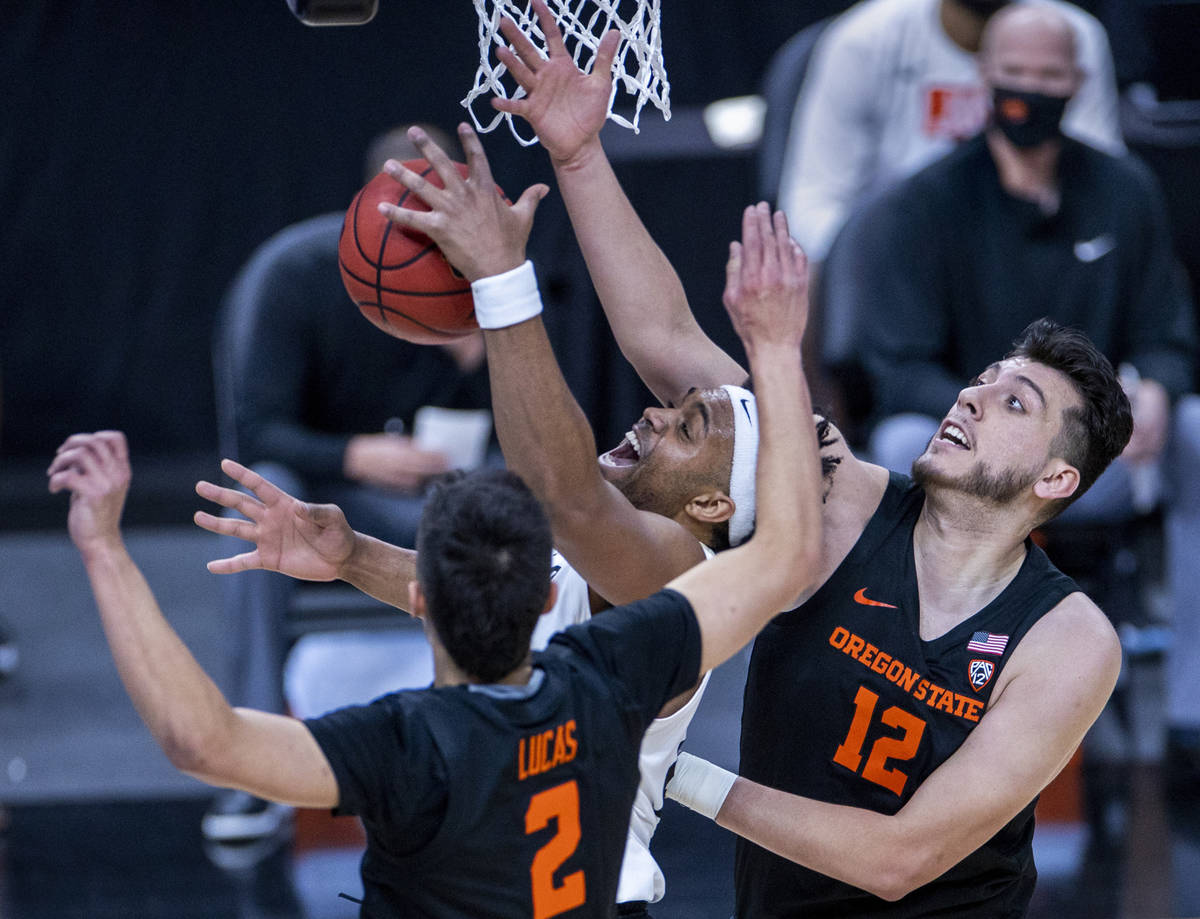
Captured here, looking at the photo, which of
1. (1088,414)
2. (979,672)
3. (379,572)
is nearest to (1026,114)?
(1088,414)

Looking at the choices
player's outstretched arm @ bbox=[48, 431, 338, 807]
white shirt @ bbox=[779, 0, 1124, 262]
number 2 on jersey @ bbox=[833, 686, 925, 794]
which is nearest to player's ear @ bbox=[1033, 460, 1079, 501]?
number 2 on jersey @ bbox=[833, 686, 925, 794]

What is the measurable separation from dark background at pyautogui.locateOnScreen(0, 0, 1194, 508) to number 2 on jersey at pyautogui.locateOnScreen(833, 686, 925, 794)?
4.97 metres

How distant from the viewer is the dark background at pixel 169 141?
727 cm

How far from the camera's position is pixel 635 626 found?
86.8 inches

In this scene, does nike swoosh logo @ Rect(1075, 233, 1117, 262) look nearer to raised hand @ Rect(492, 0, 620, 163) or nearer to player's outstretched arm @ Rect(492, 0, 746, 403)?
player's outstretched arm @ Rect(492, 0, 746, 403)

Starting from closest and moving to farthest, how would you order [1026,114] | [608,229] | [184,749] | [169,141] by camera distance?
[184,749] → [608,229] → [1026,114] → [169,141]

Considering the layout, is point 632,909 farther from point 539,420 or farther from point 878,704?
point 539,420

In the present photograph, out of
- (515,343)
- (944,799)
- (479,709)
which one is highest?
(515,343)

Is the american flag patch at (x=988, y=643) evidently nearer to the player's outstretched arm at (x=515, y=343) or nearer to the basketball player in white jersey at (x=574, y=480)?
the basketball player in white jersey at (x=574, y=480)

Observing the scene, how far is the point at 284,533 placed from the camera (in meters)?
2.73

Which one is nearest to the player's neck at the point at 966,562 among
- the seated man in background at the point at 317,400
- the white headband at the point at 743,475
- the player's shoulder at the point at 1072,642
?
the player's shoulder at the point at 1072,642

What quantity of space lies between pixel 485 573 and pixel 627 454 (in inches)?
32.1

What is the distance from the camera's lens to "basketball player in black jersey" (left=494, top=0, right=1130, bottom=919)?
2631 mm

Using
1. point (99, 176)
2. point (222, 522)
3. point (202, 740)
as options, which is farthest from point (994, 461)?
point (99, 176)
